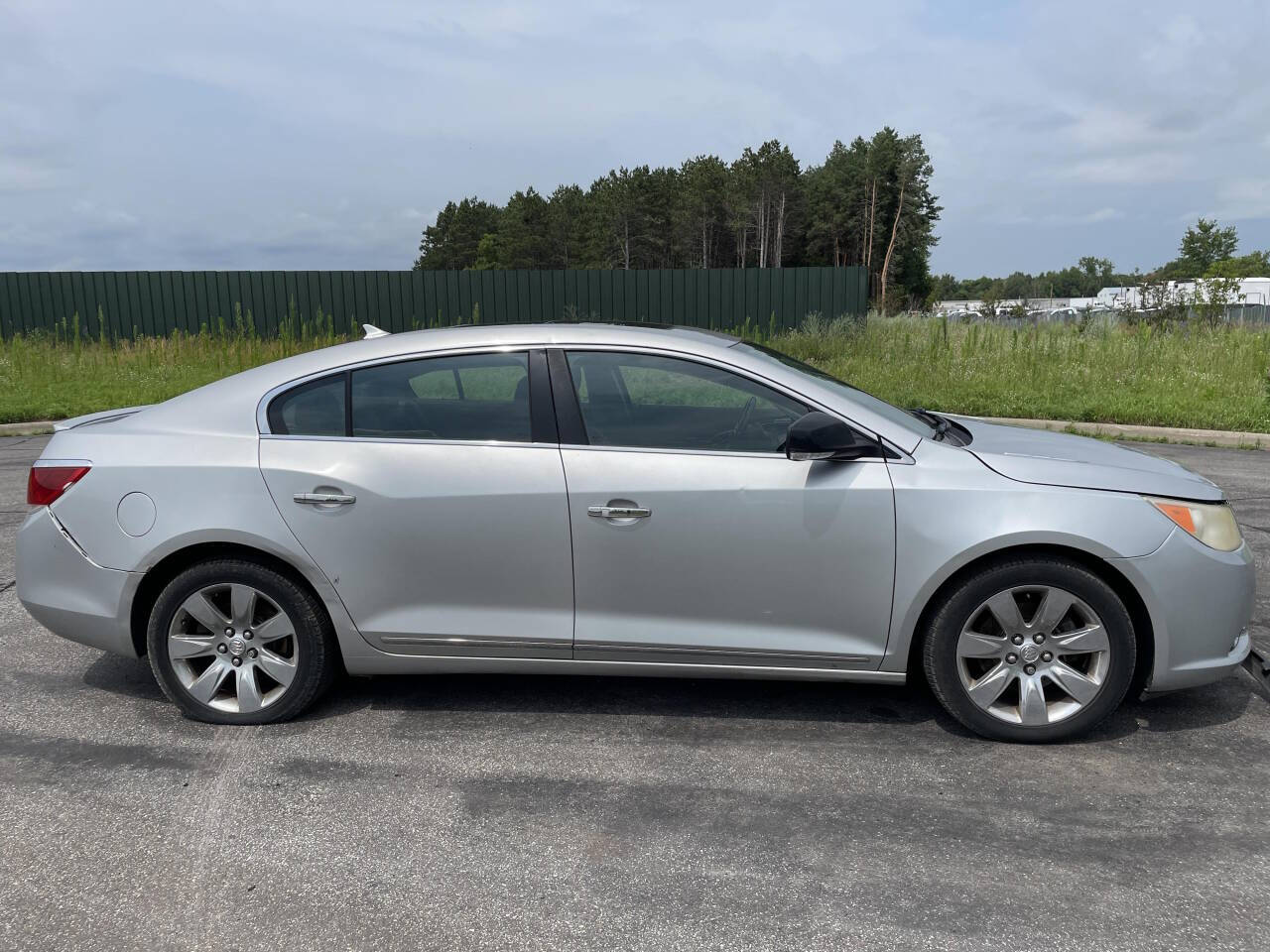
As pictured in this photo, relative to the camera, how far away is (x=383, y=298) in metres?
26.1

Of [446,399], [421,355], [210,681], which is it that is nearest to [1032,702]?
[446,399]

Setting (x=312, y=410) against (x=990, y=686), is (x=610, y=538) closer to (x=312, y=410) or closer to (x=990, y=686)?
(x=312, y=410)

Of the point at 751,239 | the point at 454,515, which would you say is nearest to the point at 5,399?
the point at 454,515

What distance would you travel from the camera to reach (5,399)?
14.7 meters

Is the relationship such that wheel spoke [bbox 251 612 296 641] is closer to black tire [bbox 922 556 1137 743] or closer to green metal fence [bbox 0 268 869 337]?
black tire [bbox 922 556 1137 743]

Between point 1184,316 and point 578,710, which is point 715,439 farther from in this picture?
point 1184,316

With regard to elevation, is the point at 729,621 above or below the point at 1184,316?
below

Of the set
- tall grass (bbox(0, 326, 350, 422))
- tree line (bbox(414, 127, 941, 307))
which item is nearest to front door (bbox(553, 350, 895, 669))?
tall grass (bbox(0, 326, 350, 422))

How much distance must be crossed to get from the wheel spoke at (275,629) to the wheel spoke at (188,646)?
8.0 inches

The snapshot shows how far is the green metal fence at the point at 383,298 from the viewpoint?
25.7m

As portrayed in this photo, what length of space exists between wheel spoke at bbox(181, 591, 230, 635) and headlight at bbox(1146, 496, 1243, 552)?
363 centimetres

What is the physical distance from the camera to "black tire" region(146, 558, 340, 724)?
12.8ft

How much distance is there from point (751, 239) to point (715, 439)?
261 feet

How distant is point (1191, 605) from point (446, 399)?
9.68 feet
